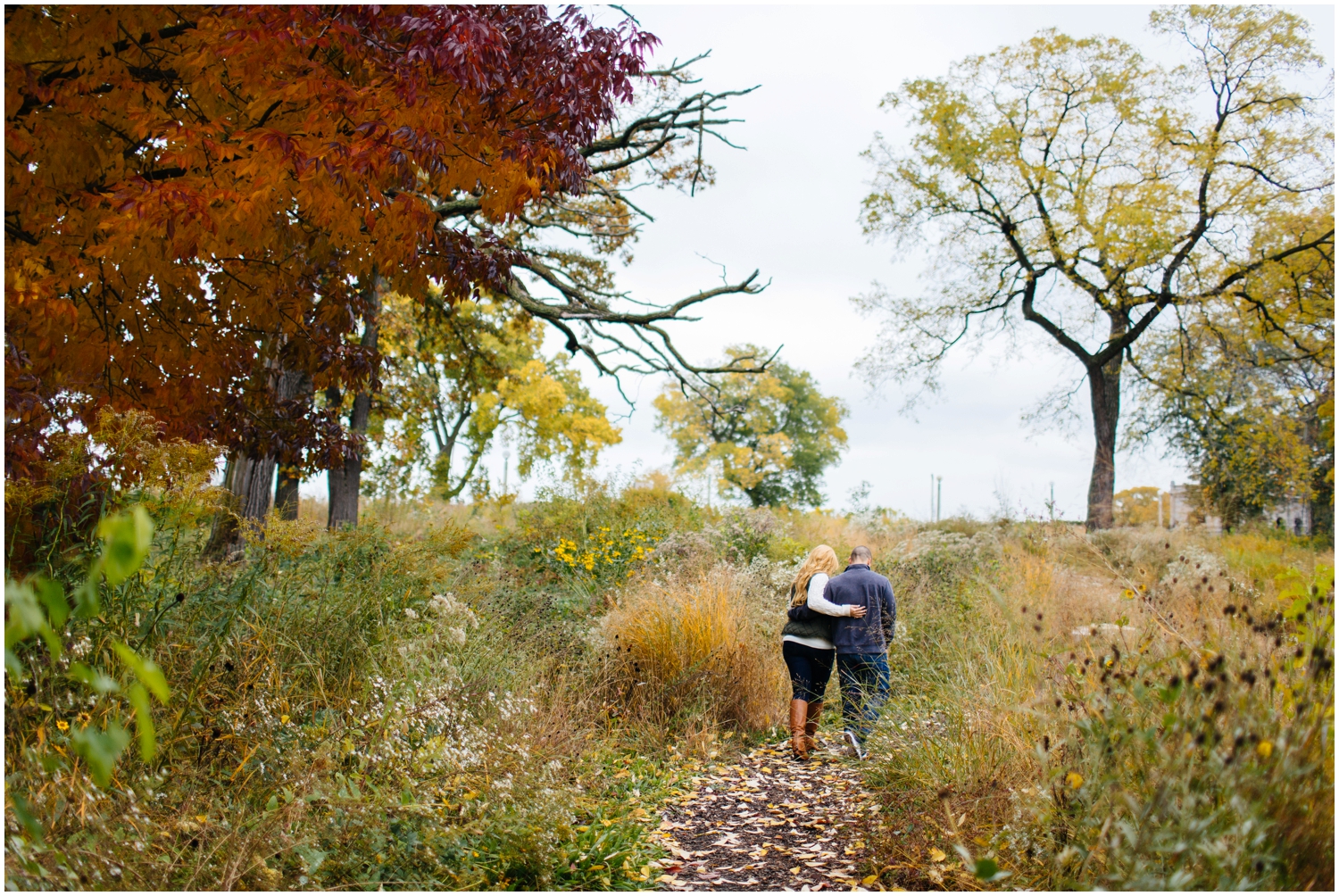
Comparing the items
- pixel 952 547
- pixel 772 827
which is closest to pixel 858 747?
pixel 772 827

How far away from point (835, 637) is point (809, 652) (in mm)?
236

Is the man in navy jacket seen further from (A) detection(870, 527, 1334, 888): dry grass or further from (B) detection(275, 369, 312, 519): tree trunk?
(B) detection(275, 369, 312, 519): tree trunk

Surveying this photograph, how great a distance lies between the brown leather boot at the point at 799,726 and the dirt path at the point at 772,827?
3.4 inches

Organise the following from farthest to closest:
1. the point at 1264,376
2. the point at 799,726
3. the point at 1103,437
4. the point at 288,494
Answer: the point at 1264,376 < the point at 1103,437 < the point at 288,494 < the point at 799,726

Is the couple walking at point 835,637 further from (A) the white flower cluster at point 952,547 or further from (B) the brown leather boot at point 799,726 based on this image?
(A) the white flower cluster at point 952,547

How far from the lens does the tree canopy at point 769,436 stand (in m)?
42.9

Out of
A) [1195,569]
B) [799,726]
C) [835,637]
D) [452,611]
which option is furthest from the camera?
[1195,569]

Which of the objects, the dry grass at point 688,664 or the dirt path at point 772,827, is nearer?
the dirt path at point 772,827

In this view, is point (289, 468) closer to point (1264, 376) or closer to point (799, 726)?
point (799, 726)

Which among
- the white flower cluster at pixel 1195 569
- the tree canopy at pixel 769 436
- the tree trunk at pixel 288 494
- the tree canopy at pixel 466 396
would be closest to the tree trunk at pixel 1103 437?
the white flower cluster at pixel 1195 569

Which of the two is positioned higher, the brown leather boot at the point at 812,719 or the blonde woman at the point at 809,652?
the blonde woman at the point at 809,652

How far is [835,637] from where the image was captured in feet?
22.0

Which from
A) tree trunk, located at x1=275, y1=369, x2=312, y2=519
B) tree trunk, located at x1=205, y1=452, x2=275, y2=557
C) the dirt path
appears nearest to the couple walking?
the dirt path

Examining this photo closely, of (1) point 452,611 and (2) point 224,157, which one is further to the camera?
(1) point 452,611
